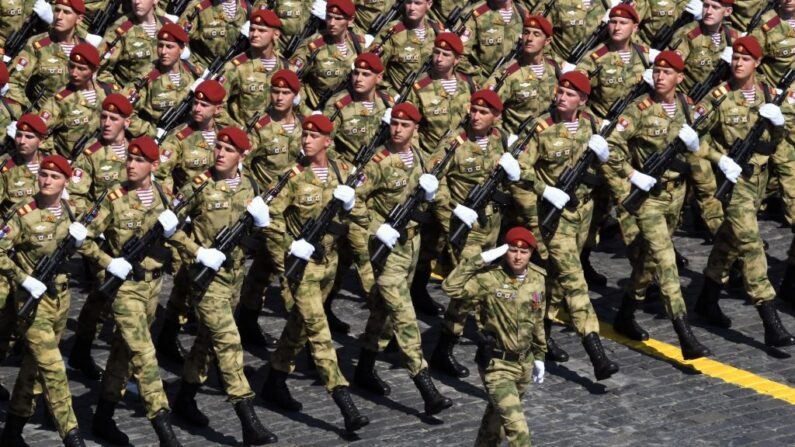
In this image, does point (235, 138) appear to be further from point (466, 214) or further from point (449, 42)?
point (449, 42)

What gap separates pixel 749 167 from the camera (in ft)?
74.3

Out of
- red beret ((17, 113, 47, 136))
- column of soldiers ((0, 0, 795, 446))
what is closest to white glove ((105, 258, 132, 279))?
column of soldiers ((0, 0, 795, 446))

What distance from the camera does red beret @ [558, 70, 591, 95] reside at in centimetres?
2142

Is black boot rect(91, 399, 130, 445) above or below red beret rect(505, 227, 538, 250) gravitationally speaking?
below

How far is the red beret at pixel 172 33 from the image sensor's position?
73.6 feet

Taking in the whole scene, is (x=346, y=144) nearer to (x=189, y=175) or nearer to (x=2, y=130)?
(x=189, y=175)

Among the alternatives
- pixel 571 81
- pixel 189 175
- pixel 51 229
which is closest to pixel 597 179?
pixel 571 81

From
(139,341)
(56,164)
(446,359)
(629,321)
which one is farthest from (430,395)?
(56,164)

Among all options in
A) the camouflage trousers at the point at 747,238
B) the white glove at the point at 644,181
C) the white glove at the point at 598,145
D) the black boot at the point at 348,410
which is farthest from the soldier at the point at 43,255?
the camouflage trousers at the point at 747,238

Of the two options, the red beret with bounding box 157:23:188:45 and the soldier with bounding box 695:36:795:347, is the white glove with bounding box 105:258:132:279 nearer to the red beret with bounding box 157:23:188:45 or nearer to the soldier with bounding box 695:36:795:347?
the red beret with bounding box 157:23:188:45

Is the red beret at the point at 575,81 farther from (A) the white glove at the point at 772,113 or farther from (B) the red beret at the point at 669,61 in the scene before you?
(A) the white glove at the point at 772,113

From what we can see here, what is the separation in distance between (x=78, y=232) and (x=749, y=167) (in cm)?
737

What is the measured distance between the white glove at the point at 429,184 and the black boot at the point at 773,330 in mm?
3960

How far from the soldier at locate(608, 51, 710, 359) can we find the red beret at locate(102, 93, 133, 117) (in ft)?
16.0
